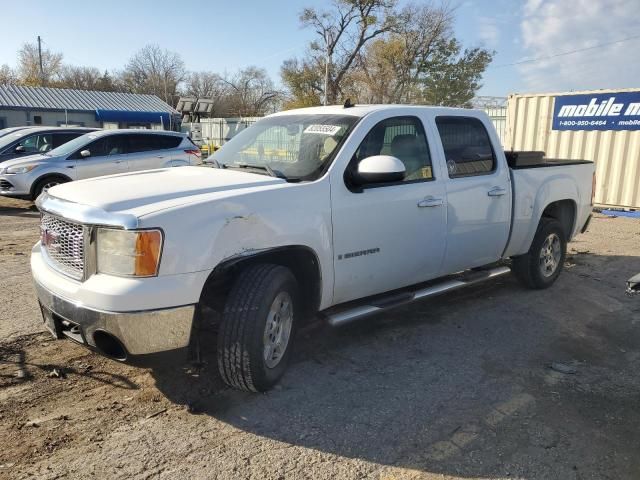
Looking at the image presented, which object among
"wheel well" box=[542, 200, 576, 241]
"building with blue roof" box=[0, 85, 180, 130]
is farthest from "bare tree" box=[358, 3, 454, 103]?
"wheel well" box=[542, 200, 576, 241]

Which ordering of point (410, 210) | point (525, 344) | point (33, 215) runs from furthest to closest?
point (33, 215) → point (525, 344) → point (410, 210)

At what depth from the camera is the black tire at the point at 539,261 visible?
19.4 ft

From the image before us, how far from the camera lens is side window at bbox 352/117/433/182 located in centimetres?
416

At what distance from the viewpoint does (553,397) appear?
3633 millimetres

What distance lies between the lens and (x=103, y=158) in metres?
11.8

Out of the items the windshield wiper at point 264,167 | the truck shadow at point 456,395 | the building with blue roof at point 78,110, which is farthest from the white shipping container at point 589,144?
the building with blue roof at point 78,110

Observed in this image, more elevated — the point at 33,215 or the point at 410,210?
the point at 410,210

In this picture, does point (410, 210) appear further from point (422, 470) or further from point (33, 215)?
point (33, 215)

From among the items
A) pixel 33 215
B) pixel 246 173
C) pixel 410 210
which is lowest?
pixel 33 215

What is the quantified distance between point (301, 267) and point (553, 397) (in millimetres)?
1920

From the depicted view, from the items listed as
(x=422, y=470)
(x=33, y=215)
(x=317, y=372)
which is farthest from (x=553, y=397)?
(x=33, y=215)

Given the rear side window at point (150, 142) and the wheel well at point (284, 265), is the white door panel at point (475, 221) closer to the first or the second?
the wheel well at point (284, 265)

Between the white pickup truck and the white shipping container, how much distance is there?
7.74 metres

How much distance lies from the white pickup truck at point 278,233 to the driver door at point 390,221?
0.04ft
